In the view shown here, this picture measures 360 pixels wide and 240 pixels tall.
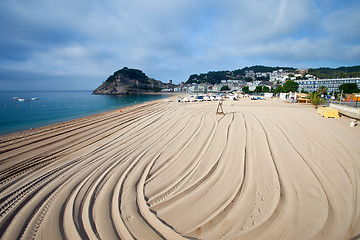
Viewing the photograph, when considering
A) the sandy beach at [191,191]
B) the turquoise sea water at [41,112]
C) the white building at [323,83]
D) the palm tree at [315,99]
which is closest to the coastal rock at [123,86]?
the turquoise sea water at [41,112]

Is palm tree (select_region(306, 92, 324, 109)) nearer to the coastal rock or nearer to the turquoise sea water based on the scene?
the turquoise sea water

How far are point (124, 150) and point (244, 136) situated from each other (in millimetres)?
5704

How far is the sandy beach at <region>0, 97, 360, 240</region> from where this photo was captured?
275 centimetres

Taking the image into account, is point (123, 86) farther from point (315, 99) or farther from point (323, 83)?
point (315, 99)

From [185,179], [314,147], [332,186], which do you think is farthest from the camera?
[314,147]

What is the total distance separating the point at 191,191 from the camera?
12.2ft

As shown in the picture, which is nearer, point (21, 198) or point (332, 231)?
point (332, 231)

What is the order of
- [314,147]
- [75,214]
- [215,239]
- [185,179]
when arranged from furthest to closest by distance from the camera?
[314,147]
[185,179]
[75,214]
[215,239]

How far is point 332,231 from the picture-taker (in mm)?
2572

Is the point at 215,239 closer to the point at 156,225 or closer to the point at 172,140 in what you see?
the point at 156,225

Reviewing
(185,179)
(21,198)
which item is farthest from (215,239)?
(21,198)

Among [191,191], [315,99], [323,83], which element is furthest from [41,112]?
[323,83]

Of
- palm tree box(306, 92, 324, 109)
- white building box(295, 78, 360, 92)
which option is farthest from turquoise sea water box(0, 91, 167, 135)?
white building box(295, 78, 360, 92)

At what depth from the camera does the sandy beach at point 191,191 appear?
2754 millimetres
